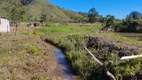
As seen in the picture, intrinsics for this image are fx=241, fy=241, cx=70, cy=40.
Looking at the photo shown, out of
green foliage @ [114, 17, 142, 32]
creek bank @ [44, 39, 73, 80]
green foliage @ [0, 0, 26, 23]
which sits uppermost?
green foliage @ [0, 0, 26, 23]

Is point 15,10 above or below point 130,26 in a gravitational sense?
above

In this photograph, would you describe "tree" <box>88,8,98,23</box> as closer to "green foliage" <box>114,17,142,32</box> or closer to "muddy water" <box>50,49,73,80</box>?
"green foliage" <box>114,17,142,32</box>

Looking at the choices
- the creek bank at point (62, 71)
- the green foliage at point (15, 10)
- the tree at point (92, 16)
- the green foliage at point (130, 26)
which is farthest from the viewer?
the tree at point (92, 16)

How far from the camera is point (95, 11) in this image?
132 meters

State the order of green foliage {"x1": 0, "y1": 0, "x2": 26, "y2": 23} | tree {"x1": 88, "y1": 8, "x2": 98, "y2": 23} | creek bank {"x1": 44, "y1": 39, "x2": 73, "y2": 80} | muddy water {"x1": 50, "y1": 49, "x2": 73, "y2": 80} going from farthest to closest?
tree {"x1": 88, "y1": 8, "x2": 98, "y2": 23} < green foliage {"x1": 0, "y1": 0, "x2": 26, "y2": 23} < muddy water {"x1": 50, "y1": 49, "x2": 73, "y2": 80} < creek bank {"x1": 44, "y1": 39, "x2": 73, "y2": 80}

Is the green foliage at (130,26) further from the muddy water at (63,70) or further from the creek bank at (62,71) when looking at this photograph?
the muddy water at (63,70)

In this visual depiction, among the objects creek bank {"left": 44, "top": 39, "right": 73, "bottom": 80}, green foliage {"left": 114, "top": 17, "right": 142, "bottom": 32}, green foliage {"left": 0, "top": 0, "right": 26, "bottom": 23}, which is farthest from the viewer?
green foliage {"left": 114, "top": 17, "right": 142, "bottom": 32}

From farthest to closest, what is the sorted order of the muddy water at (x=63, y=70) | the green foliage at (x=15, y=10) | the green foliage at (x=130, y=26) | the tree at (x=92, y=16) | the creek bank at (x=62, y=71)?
1. the tree at (x=92, y=16)
2. the green foliage at (x=130, y=26)
3. the green foliage at (x=15, y=10)
4. the muddy water at (x=63, y=70)
5. the creek bank at (x=62, y=71)

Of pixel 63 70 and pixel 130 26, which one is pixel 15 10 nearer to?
pixel 63 70

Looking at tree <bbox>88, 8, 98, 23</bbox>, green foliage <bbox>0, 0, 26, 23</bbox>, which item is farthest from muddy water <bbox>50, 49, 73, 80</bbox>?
tree <bbox>88, 8, 98, 23</bbox>

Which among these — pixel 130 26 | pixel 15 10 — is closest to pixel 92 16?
pixel 130 26

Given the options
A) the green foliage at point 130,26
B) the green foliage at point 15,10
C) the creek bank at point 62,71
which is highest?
the green foliage at point 15,10

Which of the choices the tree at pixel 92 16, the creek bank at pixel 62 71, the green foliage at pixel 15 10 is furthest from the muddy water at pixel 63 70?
the tree at pixel 92 16

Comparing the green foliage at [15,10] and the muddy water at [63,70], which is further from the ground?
the green foliage at [15,10]
